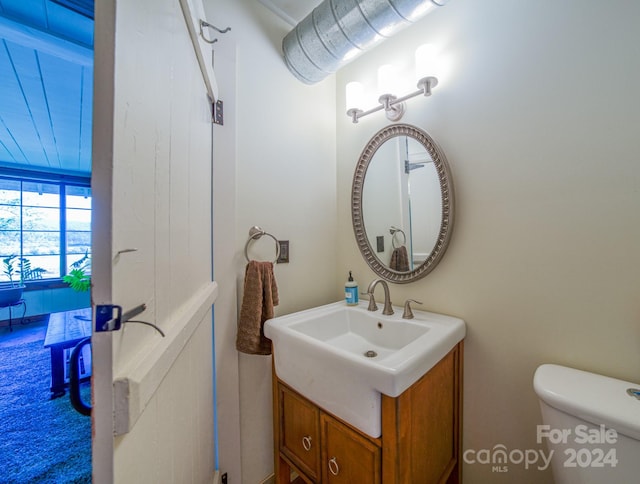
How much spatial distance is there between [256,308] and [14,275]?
5075 millimetres

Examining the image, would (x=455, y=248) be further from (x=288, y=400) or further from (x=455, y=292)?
(x=288, y=400)

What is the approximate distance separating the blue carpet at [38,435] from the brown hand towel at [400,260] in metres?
1.89

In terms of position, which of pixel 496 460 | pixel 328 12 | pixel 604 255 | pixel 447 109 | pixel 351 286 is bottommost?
pixel 496 460

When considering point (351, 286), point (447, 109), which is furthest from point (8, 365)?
point (447, 109)

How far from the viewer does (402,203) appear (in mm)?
1280

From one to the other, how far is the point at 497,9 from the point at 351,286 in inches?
51.9

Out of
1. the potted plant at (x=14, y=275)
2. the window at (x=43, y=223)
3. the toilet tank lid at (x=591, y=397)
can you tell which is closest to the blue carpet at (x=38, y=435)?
the potted plant at (x=14, y=275)

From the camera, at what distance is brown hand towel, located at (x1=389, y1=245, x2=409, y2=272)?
1253 millimetres

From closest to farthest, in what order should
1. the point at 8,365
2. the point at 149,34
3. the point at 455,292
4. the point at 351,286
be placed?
the point at 149,34 < the point at 455,292 < the point at 351,286 < the point at 8,365

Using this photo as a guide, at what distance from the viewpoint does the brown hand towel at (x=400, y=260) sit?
4.11ft

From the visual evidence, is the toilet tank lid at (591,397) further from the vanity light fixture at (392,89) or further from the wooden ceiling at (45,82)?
the wooden ceiling at (45,82)

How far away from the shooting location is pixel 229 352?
1113mm

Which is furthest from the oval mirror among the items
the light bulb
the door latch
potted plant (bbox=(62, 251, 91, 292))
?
potted plant (bbox=(62, 251, 91, 292))

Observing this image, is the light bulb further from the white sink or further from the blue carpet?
the blue carpet
